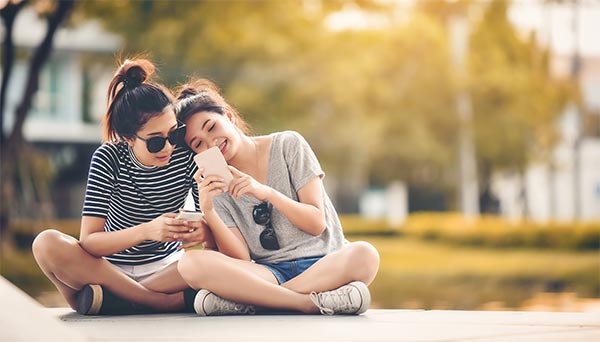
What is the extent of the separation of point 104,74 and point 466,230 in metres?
10.9

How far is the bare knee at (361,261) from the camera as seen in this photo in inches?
164

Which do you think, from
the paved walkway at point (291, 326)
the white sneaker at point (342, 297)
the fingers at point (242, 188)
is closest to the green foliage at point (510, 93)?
the paved walkway at point (291, 326)

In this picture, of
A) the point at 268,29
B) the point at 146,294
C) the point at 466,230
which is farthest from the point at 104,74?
the point at 146,294

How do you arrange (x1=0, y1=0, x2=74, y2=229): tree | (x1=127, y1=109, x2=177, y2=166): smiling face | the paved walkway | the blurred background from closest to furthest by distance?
the paved walkway < (x1=127, y1=109, x2=177, y2=166): smiling face < (x1=0, y1=0, x2=74, y2=229): tree < the blurred background

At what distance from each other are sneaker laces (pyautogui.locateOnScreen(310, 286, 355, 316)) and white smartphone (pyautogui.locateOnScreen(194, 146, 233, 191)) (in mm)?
654

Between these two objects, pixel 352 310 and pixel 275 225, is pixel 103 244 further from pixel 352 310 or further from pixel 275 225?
pixel 352 310

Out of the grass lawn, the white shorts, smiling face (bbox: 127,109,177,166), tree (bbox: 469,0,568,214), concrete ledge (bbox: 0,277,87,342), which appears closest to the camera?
concrete ledge (bbox: 0,277,87,342)

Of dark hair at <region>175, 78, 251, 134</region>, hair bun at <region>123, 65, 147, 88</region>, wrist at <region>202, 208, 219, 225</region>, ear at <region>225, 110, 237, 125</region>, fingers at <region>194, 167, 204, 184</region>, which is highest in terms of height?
hair bun at <region>123, 65, 147, 88</region>

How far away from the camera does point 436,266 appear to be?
64.9 feet

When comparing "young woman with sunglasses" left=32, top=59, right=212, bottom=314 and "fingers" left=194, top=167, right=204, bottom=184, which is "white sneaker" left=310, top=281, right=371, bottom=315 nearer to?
"young woman with sunglasses" left=32, top=59, right=212, bottom=314

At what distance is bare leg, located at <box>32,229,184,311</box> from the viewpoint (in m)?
4.21

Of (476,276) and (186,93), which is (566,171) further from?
(186,93)

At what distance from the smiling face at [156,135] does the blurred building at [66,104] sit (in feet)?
74.3

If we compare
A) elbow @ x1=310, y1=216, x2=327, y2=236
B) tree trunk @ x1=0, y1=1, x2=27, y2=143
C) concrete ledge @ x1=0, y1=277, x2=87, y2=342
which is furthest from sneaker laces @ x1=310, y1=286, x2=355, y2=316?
tree trunk @ x1=0, y1=1, x2=27, y2=143
